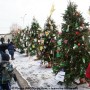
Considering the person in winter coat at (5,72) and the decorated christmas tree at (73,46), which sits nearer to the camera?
the person in winter coat at (5,72)

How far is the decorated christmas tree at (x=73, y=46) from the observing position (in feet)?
36.6

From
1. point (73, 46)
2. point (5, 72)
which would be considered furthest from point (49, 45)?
point (5, 72)

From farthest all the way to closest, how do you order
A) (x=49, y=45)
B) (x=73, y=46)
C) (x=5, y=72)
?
(x=49, y=45) < (x=73, y=46) < (x=5, y=72)

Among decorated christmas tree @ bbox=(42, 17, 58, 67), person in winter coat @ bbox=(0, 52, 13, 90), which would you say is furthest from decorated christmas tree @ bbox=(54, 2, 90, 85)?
decorated christmas tree @ bbox=(42, 17, 58, 67)

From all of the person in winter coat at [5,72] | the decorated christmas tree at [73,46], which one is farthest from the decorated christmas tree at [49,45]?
the person in winter coat at [5,72]

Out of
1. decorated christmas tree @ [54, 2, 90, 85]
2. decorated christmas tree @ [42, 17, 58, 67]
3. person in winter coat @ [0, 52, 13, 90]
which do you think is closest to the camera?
person in winter coat @ [0, 52, 13, 90]

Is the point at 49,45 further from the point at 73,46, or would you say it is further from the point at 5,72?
the point at 5,72

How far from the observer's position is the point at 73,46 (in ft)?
36.9

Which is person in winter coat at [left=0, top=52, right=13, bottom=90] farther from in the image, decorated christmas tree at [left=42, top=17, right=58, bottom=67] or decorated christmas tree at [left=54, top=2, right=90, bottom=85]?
decorated christmas tree at [left=42, top=17, right=58, bottom=67]

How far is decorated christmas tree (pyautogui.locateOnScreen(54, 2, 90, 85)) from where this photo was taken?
11.1m

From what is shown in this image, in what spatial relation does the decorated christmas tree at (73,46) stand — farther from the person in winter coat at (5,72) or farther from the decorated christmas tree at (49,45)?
the decorated christmas tree at (49,45)

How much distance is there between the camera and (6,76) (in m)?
8.74

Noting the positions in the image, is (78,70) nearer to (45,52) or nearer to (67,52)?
(67,52)

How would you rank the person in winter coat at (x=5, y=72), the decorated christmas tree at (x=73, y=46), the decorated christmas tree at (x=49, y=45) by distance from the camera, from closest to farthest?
the person in winter coat at (x=5, y=72), the decorated christmas tree at (x=73, y=46), the decorated christmas tree at (x=49, y=45)
